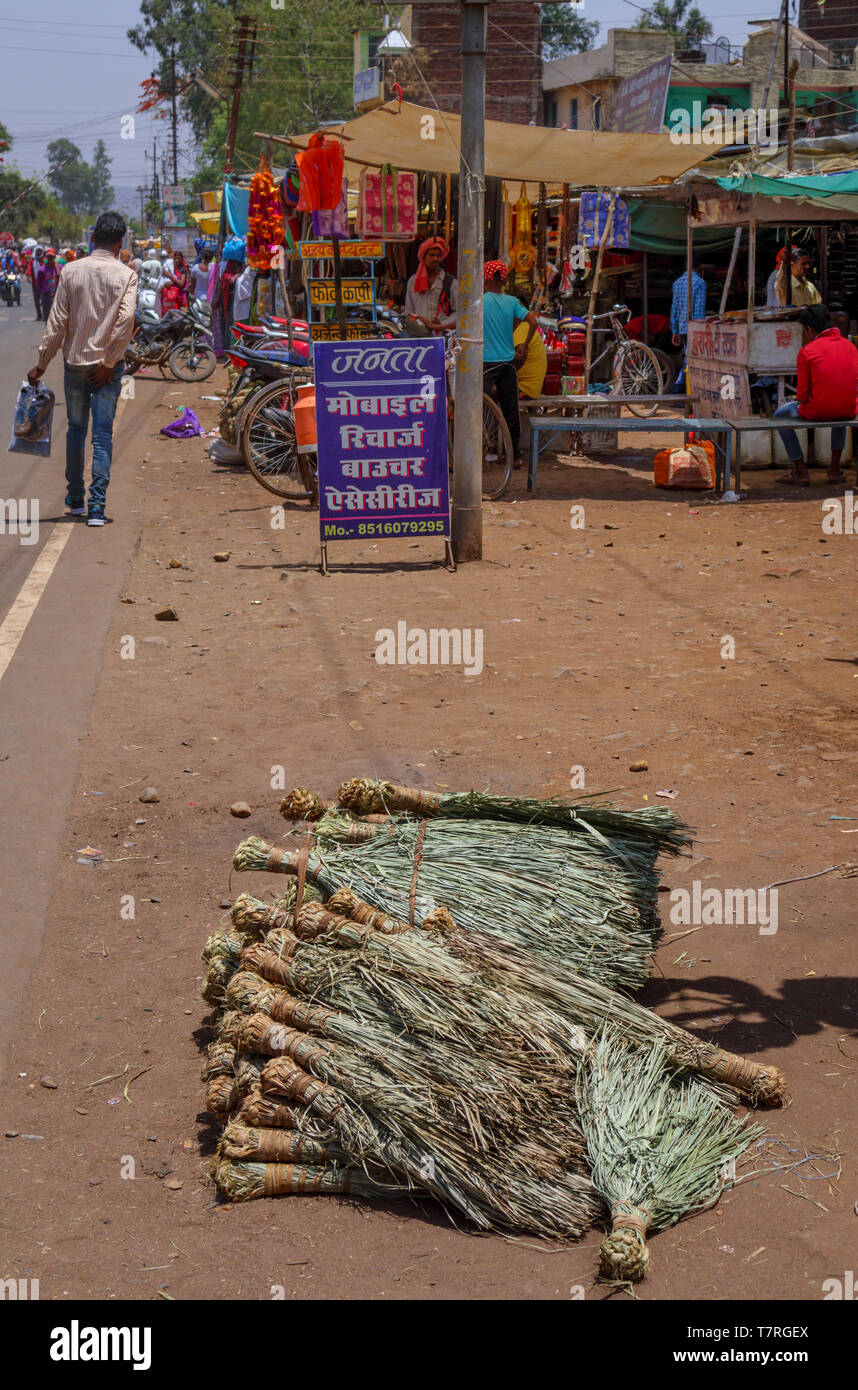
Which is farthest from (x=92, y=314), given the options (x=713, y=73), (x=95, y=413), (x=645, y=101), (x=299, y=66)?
(x=299, y=66)

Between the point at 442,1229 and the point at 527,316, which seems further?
the point at 527,316

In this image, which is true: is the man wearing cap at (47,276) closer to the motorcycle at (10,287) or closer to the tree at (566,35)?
the motorcycle at (10,287)

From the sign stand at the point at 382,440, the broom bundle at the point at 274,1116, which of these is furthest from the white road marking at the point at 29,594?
the broom bundle at the point at 274,1116

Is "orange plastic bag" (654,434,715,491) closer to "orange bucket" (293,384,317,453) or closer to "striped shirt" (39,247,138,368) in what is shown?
"orange bucket" (293,384,317,453)

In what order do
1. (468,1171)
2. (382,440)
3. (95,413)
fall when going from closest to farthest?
1. (468,1171)
2. (382,440)
3. (95,413)

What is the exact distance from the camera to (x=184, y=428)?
1670 cm

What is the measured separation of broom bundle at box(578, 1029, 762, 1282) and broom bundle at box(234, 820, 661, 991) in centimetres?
37

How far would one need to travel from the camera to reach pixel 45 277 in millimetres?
37750

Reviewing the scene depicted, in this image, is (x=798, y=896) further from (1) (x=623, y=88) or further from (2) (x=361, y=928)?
(1) (x=623, y=88)

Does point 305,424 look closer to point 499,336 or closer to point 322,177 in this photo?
point 322,177

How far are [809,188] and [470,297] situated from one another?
5407 millimetres

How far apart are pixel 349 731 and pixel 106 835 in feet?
4.41

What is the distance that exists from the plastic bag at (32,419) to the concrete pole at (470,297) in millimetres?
3357

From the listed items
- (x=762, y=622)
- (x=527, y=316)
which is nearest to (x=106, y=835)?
(x=762, y=622)
